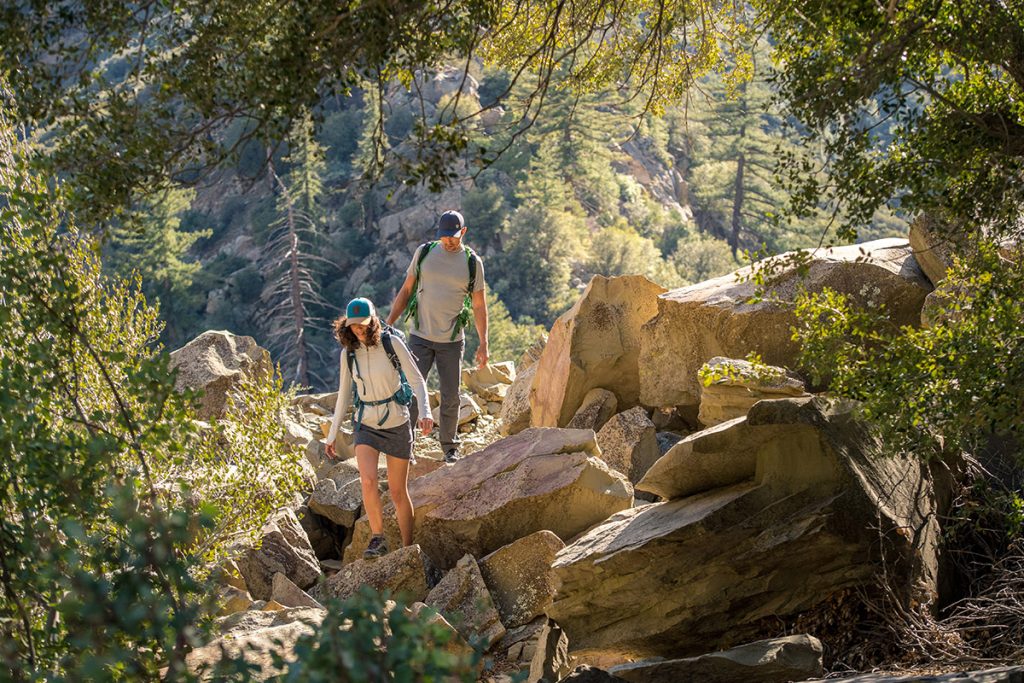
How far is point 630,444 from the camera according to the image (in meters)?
7.99

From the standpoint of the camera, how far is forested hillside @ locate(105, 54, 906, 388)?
1960 inches

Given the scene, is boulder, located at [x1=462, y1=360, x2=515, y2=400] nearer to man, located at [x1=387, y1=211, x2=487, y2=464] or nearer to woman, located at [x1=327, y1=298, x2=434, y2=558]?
man, located at [x1=387, y1=211, x2=487, y2=464]

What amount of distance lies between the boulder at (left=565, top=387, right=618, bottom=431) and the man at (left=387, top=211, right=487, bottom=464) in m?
1.59

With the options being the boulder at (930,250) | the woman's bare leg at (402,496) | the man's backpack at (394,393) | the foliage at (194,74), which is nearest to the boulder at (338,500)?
the woman's bare leg at (402,496)

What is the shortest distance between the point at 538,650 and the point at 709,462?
1.37 meters

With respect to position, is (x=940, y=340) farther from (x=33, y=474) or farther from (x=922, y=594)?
(x=33, y=474)

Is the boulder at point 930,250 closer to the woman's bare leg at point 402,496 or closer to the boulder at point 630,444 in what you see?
the boulder at point 630,444

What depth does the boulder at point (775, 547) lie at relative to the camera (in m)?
4.95

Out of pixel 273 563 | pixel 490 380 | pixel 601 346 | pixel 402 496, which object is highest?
pixel 601 346

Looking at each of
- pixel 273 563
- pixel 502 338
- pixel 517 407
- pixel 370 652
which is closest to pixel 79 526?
pixel 370 652

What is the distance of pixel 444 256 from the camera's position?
726 cm

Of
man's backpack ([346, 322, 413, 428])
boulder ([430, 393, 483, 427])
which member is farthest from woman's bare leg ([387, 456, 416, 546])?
boulder ([430, 393, 483, 427])

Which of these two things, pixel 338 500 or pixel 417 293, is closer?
pixel 417 293

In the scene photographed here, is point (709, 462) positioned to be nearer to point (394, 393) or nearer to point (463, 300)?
point (394, 393)
